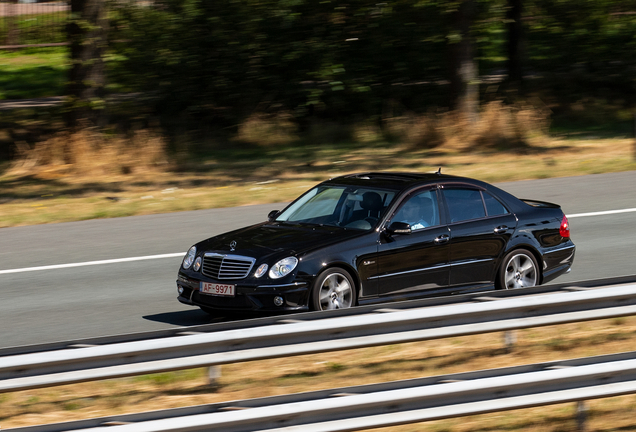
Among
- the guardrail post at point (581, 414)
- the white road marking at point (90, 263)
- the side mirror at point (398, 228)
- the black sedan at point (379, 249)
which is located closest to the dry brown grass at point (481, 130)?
the white road marking at point (90, 263)

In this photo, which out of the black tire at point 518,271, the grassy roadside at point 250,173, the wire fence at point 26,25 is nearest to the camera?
the black tire at point 518,271

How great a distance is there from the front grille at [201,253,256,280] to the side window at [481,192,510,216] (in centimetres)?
286

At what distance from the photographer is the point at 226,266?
8.72 meters

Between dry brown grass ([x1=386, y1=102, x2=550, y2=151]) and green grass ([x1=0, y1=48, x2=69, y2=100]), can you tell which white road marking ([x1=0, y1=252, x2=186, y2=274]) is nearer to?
dry brown grass ([x1=386, y1=102, x2=550, y2=151])

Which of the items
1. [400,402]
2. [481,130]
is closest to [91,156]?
[481,130]

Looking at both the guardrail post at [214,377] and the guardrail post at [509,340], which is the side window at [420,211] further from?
the guardrail post at [214,377]

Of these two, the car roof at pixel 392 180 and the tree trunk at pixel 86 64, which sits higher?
the tree trunk at pixel 86 64

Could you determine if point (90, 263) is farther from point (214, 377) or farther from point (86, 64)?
point (86, 64)

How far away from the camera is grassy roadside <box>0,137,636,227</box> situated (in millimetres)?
17344

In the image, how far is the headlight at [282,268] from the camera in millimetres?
8445

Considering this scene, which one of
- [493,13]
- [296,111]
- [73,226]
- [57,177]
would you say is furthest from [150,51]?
[73,226]

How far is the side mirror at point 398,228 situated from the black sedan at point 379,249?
13mm

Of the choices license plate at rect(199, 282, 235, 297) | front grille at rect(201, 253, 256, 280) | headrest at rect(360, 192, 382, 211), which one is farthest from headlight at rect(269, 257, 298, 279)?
headrest at rect(360, 192, 382, 211)

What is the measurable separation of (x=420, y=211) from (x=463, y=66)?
15968 mm
